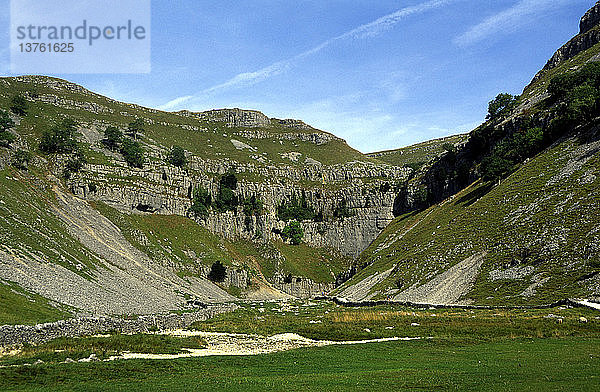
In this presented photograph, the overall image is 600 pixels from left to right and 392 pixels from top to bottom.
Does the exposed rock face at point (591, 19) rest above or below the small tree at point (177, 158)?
above

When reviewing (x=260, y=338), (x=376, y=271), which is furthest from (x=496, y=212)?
(x=260, y=338)

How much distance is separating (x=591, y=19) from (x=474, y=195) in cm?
14088

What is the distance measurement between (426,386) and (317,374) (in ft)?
24.6

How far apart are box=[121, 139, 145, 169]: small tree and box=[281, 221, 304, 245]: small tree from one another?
5989cm

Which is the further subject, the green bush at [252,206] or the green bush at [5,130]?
the green bush at [252,206]

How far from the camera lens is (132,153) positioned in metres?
159

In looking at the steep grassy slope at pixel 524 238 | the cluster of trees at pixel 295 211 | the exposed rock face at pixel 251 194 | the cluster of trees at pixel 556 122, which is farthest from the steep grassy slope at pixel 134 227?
the cluster of trees at pixel 556 122

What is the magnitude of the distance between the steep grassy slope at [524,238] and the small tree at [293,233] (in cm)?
5897

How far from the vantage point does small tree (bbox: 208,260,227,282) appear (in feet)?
398

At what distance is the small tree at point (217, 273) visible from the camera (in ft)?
398

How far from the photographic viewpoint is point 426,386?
19594 millimetres

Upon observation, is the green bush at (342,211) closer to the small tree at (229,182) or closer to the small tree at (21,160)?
the small tree at (229,182)

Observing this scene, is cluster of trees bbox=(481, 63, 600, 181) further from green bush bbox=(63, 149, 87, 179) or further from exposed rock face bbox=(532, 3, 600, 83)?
green bush bbox=(63, 149, 87, 179)

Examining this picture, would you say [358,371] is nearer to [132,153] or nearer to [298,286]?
[298,286]
